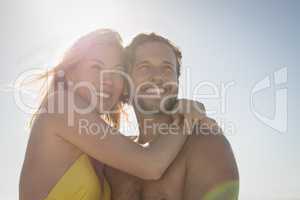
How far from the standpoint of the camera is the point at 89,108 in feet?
13.9

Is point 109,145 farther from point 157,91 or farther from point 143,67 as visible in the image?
point 143,67

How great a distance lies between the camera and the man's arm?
4.03 m

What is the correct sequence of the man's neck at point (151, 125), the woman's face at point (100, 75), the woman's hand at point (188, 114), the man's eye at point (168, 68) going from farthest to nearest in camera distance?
the man's eye at point (168, 68)
the man's neck at point (151, 125)
the woman's face at point (100, 75)
the woman's hand at point (188, 114)

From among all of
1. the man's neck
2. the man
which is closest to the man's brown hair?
the man

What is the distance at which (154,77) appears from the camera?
16.0ft

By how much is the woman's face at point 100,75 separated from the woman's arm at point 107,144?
383 millimetres

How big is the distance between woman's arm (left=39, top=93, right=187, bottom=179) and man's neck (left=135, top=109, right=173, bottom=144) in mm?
733

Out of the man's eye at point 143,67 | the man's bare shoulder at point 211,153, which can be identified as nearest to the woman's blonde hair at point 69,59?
the man's eye at point 143,67

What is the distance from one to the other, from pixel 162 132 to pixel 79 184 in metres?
1.15

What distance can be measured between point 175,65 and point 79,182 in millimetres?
1947

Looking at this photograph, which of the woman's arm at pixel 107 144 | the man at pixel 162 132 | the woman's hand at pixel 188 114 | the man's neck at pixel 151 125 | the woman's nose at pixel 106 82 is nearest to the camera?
A: the woman's arm at pixel 107 144

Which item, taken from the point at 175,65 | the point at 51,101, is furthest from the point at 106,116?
the point at 51,101

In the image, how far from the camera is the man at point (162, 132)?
4.07 metres

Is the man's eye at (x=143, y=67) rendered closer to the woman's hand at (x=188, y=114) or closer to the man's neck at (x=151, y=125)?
the man's neck at (x=151, y=125)
